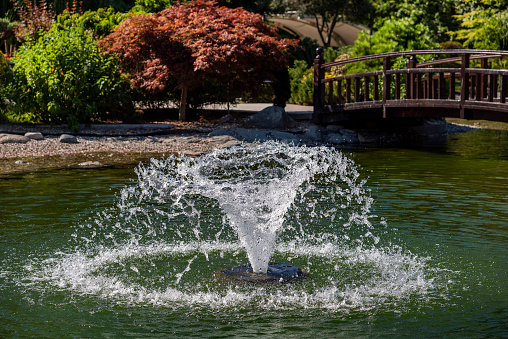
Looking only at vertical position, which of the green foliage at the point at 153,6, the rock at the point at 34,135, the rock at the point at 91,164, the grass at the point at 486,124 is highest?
the green foliage at the point at 153,6

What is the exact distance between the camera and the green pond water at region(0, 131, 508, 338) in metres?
5.43

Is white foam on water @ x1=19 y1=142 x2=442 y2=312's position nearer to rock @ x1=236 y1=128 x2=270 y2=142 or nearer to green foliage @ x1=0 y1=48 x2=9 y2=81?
rock @ x1=236 y1=128 x2=270 y2=142

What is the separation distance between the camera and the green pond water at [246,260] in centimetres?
543

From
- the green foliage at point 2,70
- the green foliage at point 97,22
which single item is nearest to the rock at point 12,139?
the green foliage at point 2,70

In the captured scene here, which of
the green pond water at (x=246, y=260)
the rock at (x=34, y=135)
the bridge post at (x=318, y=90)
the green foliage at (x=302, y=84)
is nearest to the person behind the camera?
the green pond water at (x=246, y=260)

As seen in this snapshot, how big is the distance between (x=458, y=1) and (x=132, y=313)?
96.9 feet

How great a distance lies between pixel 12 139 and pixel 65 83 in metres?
2.23

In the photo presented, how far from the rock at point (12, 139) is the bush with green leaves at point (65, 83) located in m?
1.37

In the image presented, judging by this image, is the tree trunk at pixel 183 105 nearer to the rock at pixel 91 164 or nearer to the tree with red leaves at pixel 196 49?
the tree with red leaves at pixel 196 49

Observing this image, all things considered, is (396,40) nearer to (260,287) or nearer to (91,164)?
(91,164)

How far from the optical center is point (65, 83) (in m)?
16.8

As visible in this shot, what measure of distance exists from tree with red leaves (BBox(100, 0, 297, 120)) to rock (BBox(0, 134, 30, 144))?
329cm

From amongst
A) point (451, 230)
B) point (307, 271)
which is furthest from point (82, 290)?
point (451, 230)

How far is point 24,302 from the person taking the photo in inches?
234
